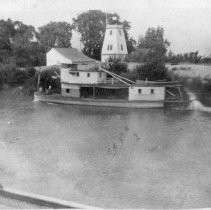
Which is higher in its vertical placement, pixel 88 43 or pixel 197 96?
pixel 88 43

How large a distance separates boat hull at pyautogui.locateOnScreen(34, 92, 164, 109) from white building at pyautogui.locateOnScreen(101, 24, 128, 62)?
16.2 meters

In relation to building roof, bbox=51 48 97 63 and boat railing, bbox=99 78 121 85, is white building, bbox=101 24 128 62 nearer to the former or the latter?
building roof, bbox=51 48 97 63

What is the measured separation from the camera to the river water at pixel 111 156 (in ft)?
55.4

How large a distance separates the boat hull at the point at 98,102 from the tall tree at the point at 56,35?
2308 cm

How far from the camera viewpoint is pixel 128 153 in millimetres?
23219

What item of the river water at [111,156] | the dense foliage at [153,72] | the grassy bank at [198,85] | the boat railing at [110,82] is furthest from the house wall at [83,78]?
the grassy bank at [198,85]

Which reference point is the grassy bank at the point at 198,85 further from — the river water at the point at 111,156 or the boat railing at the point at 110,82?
the boat railing at the point at 110,82

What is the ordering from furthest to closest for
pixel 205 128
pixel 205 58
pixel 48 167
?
1. pixel 205 58
2. pixel 205 128
3. pixel 48 167

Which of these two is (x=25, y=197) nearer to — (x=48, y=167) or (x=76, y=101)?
(x=48, y=167)

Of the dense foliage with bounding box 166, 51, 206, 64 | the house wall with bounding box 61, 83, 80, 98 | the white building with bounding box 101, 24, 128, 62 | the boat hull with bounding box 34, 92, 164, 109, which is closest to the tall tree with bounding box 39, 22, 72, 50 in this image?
the white building with bounding box 101, 24, 128, 62

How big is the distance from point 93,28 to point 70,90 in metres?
22.1

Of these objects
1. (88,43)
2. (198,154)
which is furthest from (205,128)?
(88,43)

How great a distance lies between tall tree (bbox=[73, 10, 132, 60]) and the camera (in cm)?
6225

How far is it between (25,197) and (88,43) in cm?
5276
